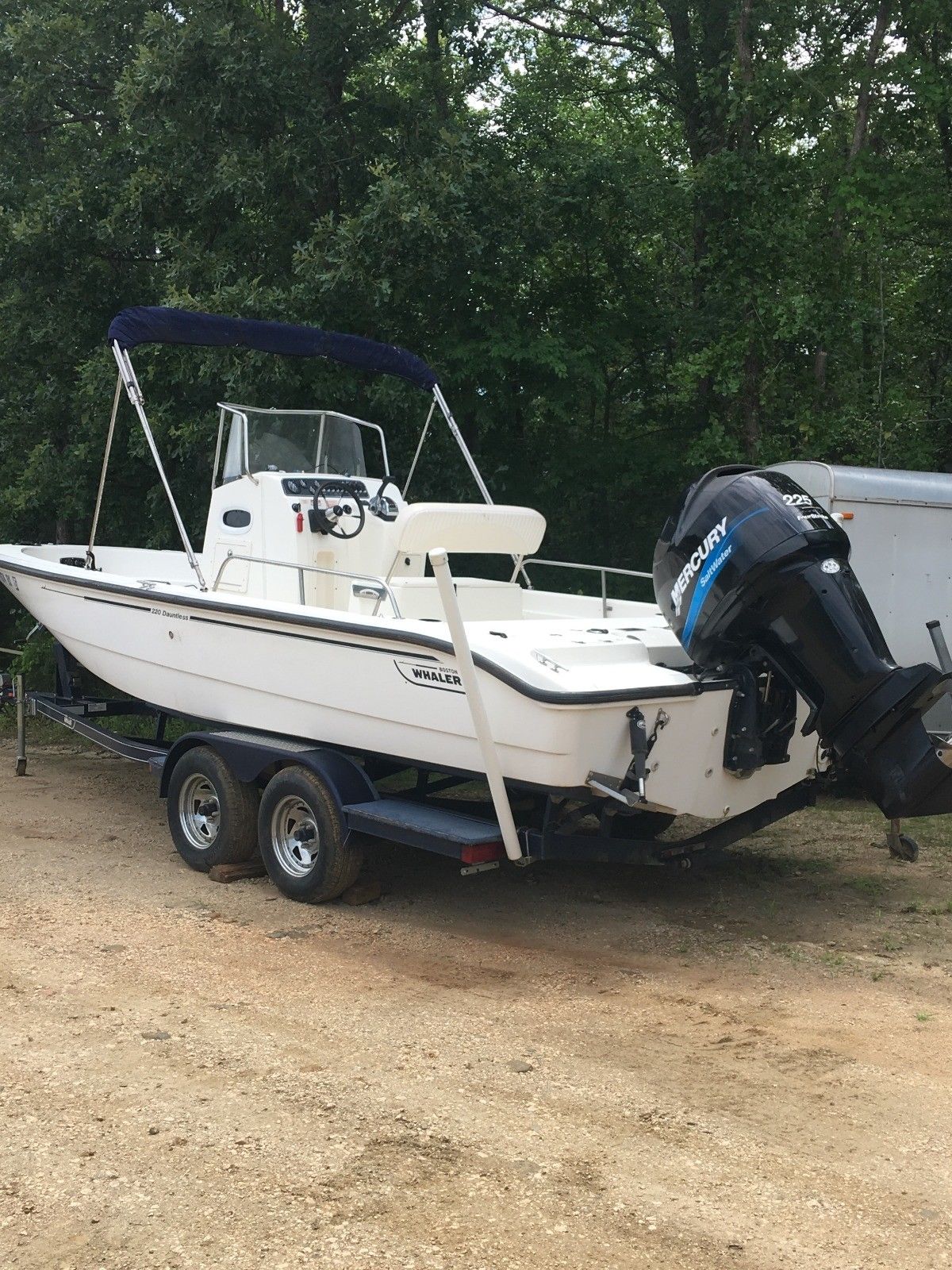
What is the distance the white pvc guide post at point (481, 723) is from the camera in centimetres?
503

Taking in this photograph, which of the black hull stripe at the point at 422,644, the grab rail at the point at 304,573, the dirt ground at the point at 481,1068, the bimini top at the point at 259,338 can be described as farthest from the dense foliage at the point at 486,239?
the dirt ground at the point at 481,1068

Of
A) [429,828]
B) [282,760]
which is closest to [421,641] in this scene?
[429,828]

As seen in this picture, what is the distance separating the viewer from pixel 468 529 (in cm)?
694

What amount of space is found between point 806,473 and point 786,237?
409cm

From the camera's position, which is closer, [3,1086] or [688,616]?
[3,1086]

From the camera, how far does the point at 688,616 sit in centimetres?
566

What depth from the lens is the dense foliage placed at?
1079cm

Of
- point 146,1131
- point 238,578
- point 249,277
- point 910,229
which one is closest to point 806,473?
point 238,578

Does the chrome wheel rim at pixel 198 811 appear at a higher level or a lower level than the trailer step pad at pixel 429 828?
lower

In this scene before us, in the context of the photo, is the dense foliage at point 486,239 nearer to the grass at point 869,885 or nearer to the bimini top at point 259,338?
the bimini top at point 259,338

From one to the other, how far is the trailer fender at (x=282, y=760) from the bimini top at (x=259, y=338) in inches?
102

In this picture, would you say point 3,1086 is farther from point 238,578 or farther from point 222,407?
point 222,407

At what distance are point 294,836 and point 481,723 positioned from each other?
5.30ft

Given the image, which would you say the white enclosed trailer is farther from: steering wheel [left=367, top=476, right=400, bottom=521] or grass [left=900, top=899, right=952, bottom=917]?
steering wheel [left=367, top=476, right=400, bottom=521]
